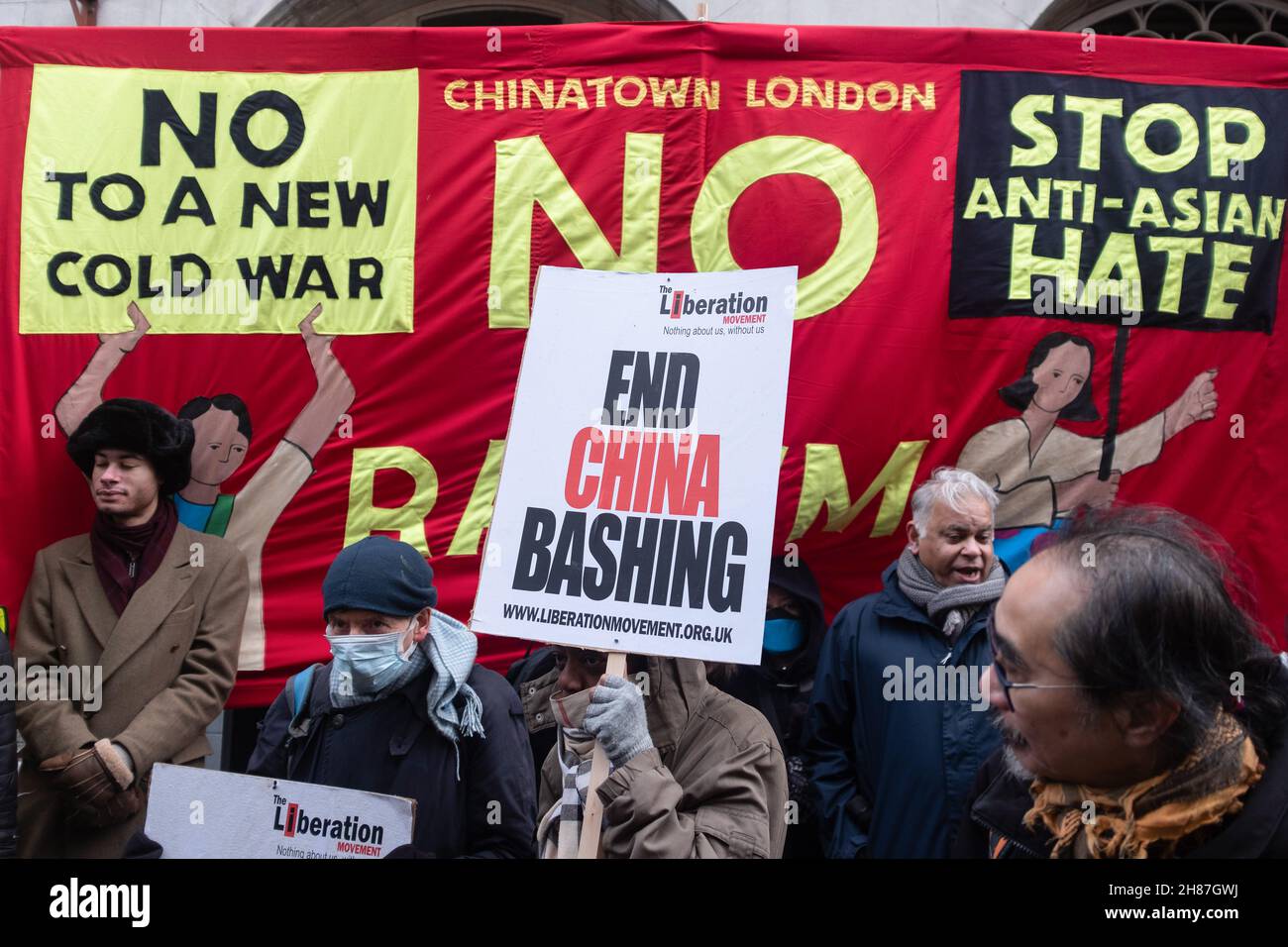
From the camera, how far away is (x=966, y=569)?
440cm

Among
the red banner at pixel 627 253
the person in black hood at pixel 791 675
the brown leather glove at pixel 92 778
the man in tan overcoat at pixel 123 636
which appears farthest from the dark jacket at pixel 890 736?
the brown leather glove at pixel 92 778

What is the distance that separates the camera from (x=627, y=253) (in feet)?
17.3


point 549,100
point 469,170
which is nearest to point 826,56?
point 549,100

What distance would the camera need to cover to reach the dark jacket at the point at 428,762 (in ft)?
11.2

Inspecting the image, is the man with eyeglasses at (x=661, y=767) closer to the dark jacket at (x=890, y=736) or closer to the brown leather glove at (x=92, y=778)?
the dark jacket at (x=890, y=736)

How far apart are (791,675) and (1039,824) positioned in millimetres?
2780

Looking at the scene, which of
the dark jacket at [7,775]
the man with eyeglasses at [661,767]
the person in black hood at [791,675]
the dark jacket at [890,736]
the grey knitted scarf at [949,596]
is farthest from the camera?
the person in black hood at [791,675]

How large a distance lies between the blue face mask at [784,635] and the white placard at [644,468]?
1672mm

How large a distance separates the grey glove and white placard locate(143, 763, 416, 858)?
19.3 inches

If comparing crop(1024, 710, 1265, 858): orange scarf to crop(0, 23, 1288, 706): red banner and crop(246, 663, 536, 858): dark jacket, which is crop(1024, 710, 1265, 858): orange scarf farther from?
crop(0, 23, 1288, 706): red banner

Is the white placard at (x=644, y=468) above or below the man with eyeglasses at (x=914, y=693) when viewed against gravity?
above

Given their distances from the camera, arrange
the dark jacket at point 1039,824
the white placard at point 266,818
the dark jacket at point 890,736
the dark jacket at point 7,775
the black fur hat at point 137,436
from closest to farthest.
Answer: the dark jacket at point 1039,824
the white placard at point 266,818
the dark jacket at point 7,775
the dark jacket at point 890,736
the black fur hat at point 137,436

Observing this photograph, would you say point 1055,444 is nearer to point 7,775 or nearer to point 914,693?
point 914,693

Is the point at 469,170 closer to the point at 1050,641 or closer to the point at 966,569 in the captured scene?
the point at 966,569
